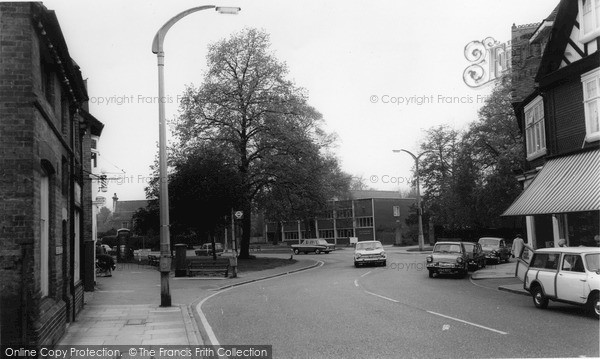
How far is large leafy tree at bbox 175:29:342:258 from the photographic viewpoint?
39.0 m

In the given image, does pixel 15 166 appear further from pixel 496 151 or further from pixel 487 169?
pixel 487 169

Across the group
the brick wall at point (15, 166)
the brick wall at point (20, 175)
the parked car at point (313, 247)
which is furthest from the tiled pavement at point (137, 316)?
the parked car at point (313, 247)

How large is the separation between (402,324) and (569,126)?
11.4m

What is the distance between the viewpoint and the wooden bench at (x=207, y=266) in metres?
27.7

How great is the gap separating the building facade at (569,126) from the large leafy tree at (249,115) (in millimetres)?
19716

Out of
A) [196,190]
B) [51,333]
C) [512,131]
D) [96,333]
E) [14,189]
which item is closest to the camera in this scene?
[14,189]

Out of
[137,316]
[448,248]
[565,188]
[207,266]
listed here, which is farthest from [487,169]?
[137,316]

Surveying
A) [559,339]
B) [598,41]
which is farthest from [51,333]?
[598,41]

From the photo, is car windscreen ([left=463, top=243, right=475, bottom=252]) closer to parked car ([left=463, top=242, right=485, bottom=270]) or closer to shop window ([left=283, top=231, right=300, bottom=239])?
parked car ([left=463, top=242, right=485, bottom=270])

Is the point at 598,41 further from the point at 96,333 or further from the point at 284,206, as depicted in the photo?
the point at 284,206

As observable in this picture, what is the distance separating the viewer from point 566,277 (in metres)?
12.8

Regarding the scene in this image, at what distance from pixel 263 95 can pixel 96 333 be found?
29.1m

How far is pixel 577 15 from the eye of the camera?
19250 mm

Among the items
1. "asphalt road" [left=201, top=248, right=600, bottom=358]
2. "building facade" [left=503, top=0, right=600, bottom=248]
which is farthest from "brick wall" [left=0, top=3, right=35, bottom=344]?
"building facade" [left=503, top=0, right=600, bottom=248]
